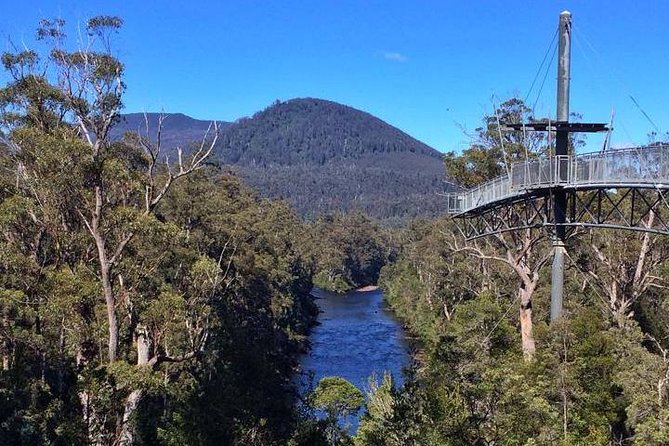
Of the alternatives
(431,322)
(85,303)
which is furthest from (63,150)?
(431,322)

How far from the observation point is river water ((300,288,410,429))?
40344mm

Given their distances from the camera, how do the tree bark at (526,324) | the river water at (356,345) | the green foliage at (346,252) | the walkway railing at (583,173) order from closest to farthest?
the walkway railing at (583,173) < the tree bark at (526,324) < the river water at (356,345) < the green foliage at (346,252)

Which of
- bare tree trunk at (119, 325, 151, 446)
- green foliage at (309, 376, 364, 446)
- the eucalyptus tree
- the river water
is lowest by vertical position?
the river water

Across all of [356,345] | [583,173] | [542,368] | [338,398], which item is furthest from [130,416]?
[356,345]

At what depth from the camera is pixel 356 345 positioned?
49.8m

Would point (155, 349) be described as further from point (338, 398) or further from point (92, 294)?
point (338, 398)

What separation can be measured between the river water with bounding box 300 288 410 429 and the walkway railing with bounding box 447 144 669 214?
375 inches

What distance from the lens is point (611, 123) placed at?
739 inches

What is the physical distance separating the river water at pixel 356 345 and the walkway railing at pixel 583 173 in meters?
9.54

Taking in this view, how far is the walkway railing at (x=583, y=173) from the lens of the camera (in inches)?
559

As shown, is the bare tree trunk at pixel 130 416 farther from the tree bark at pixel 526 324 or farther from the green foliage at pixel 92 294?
the tree bark at pixel 526 324

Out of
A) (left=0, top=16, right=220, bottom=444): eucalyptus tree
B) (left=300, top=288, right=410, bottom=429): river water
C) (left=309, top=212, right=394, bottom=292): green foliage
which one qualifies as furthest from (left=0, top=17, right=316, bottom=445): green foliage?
(left=309, top=212, right=394, bottom=292): green foliage

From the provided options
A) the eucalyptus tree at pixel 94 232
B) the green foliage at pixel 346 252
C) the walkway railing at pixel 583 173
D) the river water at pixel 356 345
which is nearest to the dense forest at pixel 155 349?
the eucalyptus tree at pixel 94 232

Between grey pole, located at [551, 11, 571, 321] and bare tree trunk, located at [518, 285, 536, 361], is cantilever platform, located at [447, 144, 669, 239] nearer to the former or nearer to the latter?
grey pole, located at [551, 11, 571, 321]
